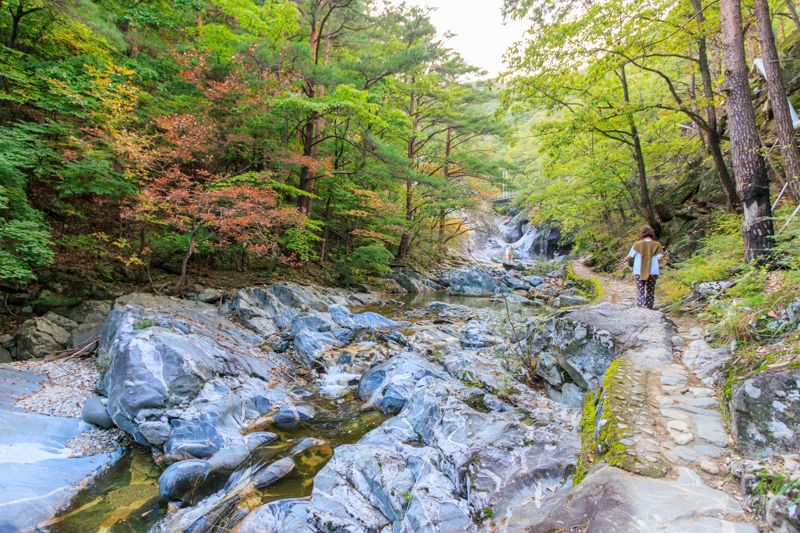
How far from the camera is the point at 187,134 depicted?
795 centimetres

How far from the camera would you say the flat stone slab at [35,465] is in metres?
3.21

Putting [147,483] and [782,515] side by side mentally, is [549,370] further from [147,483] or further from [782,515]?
[147,483]

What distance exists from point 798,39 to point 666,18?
3.58m

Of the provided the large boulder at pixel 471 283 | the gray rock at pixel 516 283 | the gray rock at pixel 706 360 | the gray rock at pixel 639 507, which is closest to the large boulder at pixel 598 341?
the gray rock at pixel 706 360

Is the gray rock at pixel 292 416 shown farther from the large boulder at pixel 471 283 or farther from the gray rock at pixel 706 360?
the large boulder at pixel 471 283

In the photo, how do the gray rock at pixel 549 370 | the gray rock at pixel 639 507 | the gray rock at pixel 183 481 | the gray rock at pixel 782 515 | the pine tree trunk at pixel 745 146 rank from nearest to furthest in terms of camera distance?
1. the gray rock at pixel 782 515
2. the gray rock at pixel 639 507
3. the gray rock at pixel 183 481
4. the pine tree trunk at pixel 745 146
5. the gray rock at pixel 549 370

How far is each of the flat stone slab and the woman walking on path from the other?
799 cm

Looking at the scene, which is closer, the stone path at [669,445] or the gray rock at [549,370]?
the stone path at [669,445]

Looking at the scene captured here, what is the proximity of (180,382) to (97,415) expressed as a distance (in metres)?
1.02

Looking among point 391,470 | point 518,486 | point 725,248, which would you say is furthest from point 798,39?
point 391,470

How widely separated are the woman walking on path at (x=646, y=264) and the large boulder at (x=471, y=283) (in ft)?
36.6

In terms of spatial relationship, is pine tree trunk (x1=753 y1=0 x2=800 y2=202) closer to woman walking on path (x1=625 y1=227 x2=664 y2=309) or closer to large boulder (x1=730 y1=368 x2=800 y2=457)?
woman walking on path (x1=625 y1=227 x2=664 y2=309)

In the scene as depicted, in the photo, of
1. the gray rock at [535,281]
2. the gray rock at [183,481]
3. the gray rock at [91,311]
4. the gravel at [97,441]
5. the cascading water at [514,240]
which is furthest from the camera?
the cascading water at [514,240]

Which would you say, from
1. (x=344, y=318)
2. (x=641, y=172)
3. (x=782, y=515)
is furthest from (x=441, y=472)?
(x=641, y=172)
